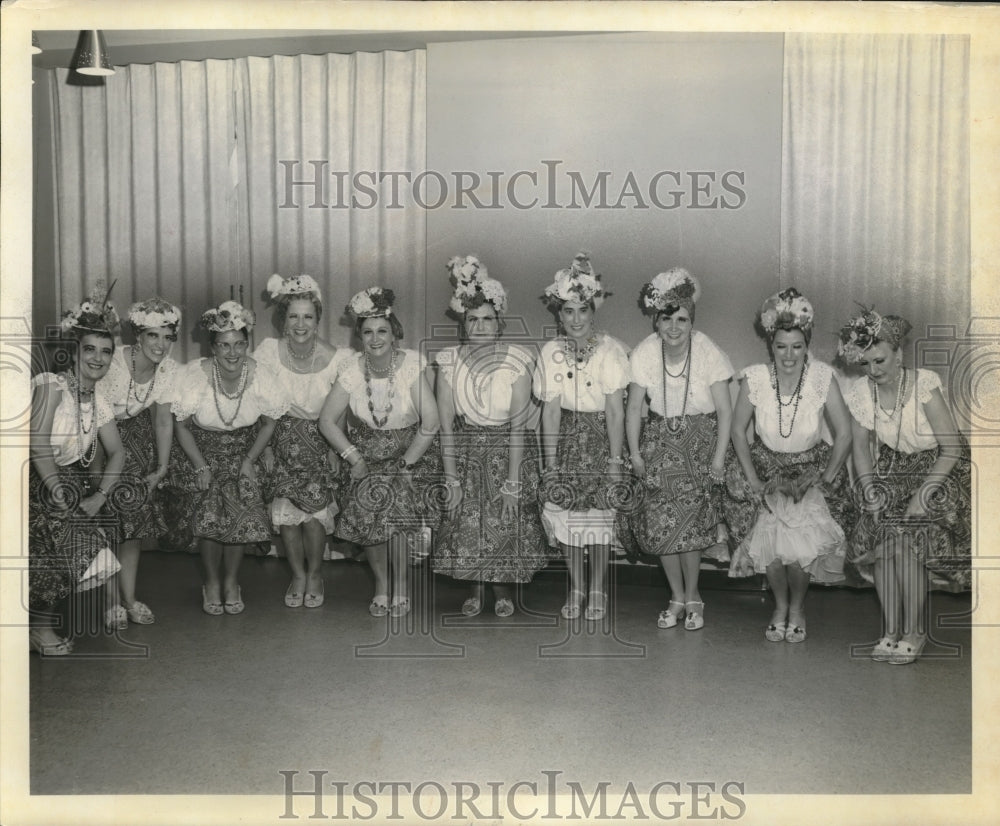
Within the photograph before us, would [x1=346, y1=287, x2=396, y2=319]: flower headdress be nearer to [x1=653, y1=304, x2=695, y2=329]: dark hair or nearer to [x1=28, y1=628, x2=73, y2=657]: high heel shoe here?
[x1=653, y1=304, x2=695, y2=329]: dark hair

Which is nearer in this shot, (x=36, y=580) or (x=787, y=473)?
(x=36, y=580)

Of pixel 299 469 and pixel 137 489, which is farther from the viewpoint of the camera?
pixel 299 469

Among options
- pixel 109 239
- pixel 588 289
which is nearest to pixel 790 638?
pixel 588 289

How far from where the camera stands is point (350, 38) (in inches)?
218

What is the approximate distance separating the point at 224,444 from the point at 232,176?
1.75 meters

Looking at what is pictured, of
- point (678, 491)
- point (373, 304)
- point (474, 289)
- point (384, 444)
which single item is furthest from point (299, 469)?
point (678, 491)

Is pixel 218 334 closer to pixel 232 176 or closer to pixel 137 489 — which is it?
pixel 137 489

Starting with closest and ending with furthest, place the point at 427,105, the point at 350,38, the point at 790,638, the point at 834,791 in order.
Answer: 1. the point at 834,791
2. the point at 790,638
3. the point at 350,38
4. the point at 427,105

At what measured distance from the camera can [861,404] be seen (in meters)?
4.78

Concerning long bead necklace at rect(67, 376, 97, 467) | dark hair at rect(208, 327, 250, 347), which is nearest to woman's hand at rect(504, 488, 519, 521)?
dark hair at rect(208, 327, 250, 347)

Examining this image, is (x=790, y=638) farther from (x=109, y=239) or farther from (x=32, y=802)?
(x=109, y=239)

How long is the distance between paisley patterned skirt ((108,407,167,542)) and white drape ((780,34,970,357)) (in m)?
3.47

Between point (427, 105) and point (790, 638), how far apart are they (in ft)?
11.3

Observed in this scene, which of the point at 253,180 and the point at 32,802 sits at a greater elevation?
the point at 253,180
